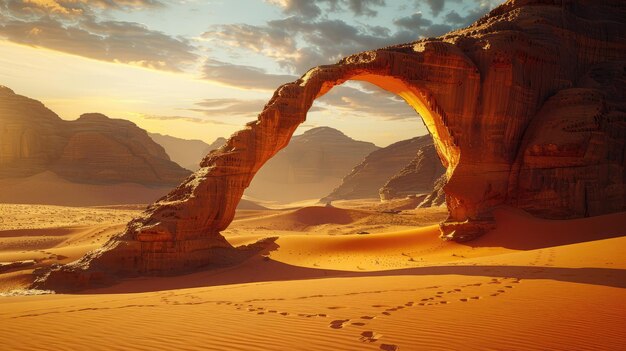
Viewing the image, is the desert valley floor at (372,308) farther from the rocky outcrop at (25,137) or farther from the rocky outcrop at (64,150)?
the rocky outcrop at (25,137)

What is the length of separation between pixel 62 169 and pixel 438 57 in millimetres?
41488

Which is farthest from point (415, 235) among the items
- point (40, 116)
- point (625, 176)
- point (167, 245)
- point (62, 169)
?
point (40, 116)

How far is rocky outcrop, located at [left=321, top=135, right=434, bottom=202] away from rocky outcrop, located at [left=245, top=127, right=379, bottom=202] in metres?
28.1

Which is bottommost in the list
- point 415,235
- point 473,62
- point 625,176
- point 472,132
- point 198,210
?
point 415,235

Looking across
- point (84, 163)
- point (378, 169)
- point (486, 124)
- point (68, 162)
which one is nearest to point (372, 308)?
point (486, 124)

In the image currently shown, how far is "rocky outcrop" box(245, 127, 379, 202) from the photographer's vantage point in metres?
101

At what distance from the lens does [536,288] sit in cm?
698

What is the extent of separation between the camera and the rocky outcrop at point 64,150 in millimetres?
43375

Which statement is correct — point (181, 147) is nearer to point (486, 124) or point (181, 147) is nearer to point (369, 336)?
point (486, 124)

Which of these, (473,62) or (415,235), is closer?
(473,62)

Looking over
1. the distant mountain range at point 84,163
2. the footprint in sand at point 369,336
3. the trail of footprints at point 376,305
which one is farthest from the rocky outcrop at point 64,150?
the footprint in sand at point 369,336

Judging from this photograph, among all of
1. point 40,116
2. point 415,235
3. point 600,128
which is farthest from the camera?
point 40,116

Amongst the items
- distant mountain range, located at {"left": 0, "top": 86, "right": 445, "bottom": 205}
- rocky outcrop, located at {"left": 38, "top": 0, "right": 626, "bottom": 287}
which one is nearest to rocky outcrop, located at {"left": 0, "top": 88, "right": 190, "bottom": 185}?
distant mountain range, located at {"left": 0, "top": 86, "right": 445, "bottom": 205}

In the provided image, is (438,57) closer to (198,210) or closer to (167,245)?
(198,210)
